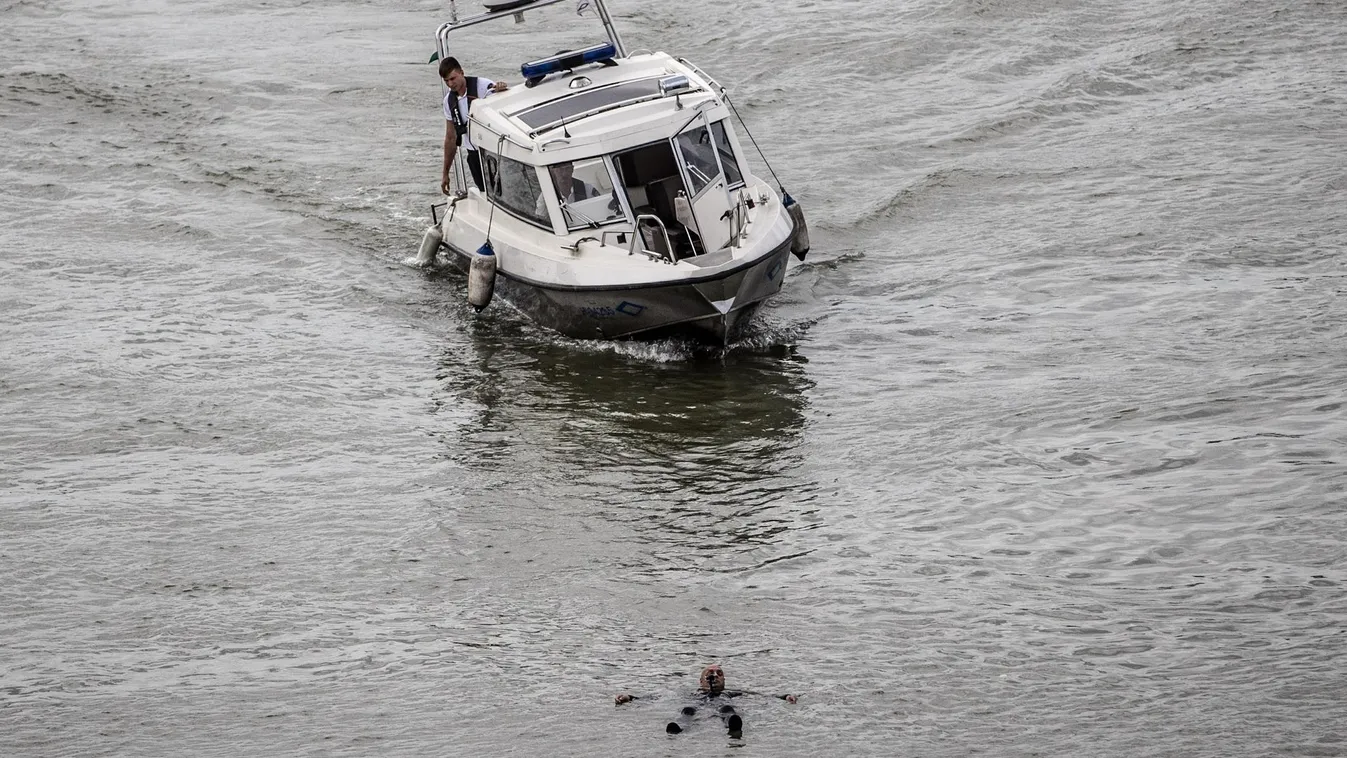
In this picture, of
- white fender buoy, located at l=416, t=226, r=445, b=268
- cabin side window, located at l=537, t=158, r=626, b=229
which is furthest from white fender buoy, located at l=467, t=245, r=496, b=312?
white fender buoy, located at l=416, t=226, r=445, b=268

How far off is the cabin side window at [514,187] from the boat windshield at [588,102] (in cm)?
47

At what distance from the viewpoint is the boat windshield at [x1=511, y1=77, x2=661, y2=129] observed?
50.3 ft

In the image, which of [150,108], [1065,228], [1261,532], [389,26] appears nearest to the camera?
[1261,532]

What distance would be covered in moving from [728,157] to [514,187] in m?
2.18

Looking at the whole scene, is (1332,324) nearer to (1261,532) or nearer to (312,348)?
(1261,532)

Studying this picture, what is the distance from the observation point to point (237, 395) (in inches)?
569

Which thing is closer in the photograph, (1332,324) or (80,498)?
(80,498)

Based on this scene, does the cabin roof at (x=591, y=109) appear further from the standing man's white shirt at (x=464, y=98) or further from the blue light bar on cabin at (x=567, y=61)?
the standing man's white shirt at (x=464, y=98)

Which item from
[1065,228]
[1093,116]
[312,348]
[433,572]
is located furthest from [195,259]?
[1093,116]

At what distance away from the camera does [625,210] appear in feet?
49.1

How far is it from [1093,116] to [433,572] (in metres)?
13.6

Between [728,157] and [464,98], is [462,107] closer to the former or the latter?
[464,98]

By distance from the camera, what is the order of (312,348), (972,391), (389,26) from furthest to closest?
(389,26)
(312,348)
(972,391)

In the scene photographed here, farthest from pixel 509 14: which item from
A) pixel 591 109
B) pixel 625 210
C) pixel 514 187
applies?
pixel 625 210
